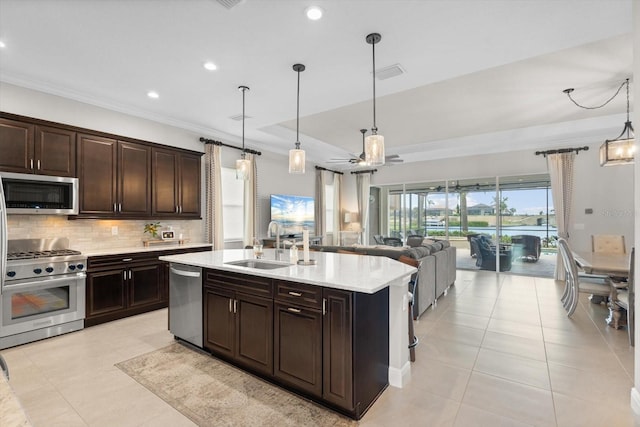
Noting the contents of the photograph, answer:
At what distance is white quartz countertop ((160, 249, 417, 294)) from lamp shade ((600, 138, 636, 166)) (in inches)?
124

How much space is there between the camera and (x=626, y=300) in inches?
136

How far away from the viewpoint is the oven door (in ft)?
10.5

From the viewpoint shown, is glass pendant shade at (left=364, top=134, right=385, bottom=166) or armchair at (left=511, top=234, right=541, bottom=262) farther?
armchair at (left=511, top=234, right=541, bottom=262)

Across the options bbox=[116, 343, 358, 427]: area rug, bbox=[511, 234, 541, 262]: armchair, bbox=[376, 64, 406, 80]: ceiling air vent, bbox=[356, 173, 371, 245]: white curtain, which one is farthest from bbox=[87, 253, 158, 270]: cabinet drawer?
bbox=[511, 234, 541, 262]: armchair

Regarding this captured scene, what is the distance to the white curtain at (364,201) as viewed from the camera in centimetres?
949

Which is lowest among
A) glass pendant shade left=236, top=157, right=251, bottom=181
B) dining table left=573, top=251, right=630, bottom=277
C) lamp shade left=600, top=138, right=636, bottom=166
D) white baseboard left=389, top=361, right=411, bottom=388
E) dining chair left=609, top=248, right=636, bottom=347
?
white baseboard left=389, top=361, right=411, bottom=388

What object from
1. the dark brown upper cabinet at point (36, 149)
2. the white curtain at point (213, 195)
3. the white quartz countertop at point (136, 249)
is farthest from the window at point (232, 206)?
the dark brown upper cabinet at point (36, 149)

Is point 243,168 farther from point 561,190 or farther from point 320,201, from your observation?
point 561,190

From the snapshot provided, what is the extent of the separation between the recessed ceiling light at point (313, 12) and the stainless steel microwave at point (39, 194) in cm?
350

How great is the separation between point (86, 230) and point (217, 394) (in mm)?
3285

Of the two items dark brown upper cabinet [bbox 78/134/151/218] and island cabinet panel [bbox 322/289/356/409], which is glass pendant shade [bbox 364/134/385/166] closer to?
island cabinet panel [bbox 322/289/356/409]

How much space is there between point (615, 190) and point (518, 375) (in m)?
5.68

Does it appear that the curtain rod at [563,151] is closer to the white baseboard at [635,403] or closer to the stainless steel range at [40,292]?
the white baseboard at [635,403]

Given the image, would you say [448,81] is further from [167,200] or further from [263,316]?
[167,200]
